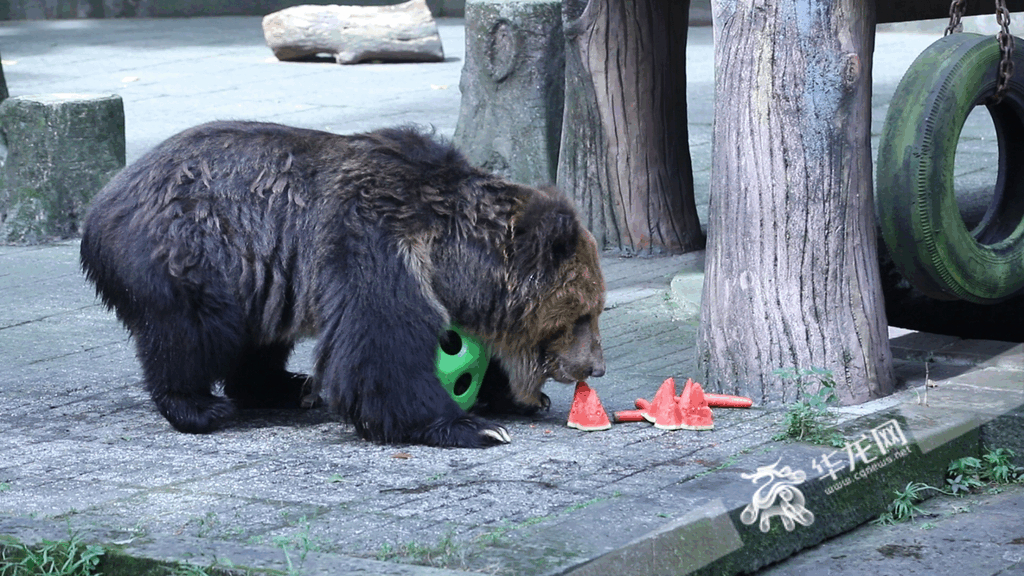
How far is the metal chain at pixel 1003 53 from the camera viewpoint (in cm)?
582

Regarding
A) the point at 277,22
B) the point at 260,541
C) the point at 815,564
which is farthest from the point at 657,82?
the point at 277,22

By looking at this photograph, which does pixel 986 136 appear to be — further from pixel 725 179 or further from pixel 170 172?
pixel 170 172

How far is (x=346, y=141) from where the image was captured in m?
5.42

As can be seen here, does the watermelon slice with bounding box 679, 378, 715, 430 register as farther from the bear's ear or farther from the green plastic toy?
the green plastic toy

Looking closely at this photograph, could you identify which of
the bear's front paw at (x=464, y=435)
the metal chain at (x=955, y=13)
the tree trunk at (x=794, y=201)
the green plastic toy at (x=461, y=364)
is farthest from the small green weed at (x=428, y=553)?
the metal chain at (x=955, y=13)

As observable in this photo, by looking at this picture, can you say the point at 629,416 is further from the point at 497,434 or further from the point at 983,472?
the point at 983,472

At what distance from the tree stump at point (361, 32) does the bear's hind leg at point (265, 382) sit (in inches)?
469

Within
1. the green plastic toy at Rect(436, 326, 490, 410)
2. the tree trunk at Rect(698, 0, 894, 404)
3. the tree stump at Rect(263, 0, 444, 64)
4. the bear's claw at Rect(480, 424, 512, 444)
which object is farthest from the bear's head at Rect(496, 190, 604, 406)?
the tree stump at Rect(263, 0, 444, 64)

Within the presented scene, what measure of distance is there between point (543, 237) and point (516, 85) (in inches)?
189

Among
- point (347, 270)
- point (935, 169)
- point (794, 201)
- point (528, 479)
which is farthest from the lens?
point (935, 169)

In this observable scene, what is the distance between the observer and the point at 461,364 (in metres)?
5.36

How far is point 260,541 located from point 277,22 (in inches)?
565

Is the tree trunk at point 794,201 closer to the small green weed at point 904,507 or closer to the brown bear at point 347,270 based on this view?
the small green weed at point 904,507

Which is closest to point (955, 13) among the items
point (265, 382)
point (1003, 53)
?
point (1003, 53)
